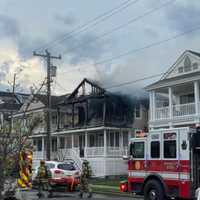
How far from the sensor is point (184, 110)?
32.8 metres

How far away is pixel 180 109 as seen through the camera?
33250 millimetres

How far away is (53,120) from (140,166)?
121 ft

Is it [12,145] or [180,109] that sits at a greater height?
[180,109]

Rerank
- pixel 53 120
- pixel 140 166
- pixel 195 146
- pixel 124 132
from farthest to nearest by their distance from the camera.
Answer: pixel 53 120 → pixel 124 132 → pixel 140 166 → pixel 195 146

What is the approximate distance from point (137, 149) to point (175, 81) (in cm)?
1833

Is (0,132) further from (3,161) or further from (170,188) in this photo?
(170,188)

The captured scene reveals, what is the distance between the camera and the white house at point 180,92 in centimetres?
3199

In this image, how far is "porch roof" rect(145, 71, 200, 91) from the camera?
105 feet

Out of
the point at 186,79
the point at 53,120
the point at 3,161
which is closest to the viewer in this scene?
the point at 3,161

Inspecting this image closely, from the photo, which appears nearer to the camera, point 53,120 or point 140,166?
point 140,166

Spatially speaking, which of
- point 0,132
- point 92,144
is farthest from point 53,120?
point 0,132

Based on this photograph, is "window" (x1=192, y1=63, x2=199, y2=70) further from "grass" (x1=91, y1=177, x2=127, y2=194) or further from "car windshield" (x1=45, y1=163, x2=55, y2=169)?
"car windshield" (x1=45, y1=163, x2=55, y2=169)

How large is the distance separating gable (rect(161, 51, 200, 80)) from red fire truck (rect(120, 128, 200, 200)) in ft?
64.0

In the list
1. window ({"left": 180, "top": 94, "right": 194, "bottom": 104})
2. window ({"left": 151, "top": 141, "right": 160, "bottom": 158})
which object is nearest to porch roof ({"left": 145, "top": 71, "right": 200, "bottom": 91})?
window ({"left": 180, "top": 94, "right": 194, "bottom": 104})
